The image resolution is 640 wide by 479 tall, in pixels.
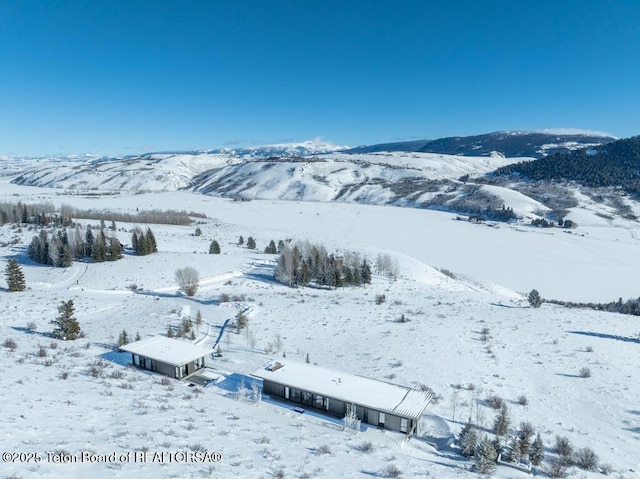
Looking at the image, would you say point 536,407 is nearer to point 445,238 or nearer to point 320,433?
point 320,433

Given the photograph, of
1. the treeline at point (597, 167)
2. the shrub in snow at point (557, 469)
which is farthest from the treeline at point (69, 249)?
the treeline at point (597, 167)

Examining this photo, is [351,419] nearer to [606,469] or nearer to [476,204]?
[606,469]

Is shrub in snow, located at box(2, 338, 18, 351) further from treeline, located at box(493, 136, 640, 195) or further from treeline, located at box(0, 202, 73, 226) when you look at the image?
treeline, located at box(493, 136, 640, 195)

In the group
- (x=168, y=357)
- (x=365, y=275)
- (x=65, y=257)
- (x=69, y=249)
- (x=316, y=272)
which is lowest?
(x=168, y=357)

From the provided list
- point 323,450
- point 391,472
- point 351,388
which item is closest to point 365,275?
point 351,388

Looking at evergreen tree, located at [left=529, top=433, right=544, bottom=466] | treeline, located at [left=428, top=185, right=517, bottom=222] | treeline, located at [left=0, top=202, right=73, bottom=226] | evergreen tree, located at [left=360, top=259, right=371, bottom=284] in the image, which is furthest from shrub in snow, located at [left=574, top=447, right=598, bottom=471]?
treeline, located at [left=428, top=185, right=517, bottom=222]

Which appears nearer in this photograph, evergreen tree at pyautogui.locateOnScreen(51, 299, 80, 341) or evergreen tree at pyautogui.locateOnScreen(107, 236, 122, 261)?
evergreen tree at pyautogui.locateOnScreen(51, 299, 80, 341)
